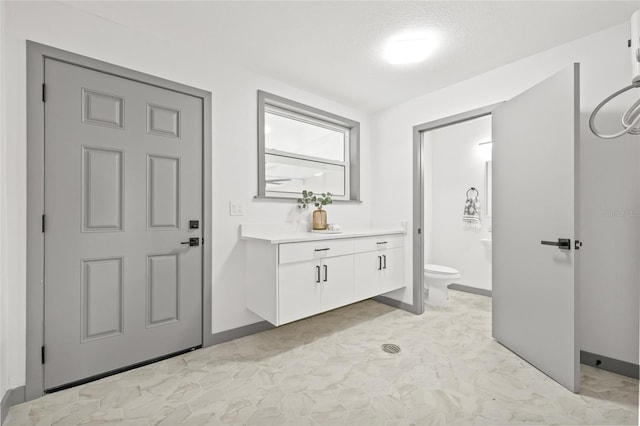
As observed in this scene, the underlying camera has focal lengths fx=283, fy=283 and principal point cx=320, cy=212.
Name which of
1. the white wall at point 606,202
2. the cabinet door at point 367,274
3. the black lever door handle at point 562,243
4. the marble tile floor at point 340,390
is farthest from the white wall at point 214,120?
the white wall at point 606,202

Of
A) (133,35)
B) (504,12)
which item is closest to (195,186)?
(133,35)

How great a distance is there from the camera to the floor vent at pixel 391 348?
2.25 m

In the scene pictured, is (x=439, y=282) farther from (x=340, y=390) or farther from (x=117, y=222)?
(x=117, y=222)

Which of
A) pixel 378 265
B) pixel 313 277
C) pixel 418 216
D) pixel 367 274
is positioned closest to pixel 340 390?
pixel 313 277

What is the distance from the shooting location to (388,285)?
304cm

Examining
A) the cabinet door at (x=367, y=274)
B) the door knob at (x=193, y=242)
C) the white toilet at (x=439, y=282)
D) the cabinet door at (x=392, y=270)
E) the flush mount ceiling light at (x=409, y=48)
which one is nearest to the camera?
the flush mount ceiling light at (x=409, y=48)

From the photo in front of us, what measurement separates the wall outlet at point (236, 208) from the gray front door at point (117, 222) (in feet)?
0.91

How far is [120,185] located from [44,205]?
0.40 m

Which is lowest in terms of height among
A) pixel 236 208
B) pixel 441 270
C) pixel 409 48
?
pixel 441 270

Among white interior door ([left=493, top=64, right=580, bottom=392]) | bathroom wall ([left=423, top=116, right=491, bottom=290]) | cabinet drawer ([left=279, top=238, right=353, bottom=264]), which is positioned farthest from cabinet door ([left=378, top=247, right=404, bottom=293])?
bathroom wall ([left=423, top=116, right=491, bottom=290])

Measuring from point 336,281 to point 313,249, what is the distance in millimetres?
408

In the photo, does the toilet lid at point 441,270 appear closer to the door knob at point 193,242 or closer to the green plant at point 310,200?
the green plant at point 310,200

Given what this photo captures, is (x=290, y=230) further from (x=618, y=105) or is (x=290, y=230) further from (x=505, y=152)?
(x=618, y=105)

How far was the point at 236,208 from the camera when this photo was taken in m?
2.47
